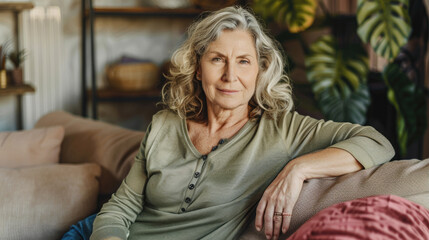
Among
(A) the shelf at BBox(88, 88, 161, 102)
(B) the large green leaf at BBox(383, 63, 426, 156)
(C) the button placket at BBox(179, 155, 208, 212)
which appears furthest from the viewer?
(A) the shelf at BBox(88, 88, 161, 102)

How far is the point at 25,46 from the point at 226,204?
7.94 feet

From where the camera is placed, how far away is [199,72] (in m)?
1.70

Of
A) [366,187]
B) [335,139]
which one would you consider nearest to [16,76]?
[335,139]

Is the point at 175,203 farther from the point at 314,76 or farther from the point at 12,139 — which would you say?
the point at 314,76

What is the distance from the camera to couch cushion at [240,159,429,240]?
3.94 ft

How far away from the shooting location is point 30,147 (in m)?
2.03

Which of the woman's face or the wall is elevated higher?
the woman's face

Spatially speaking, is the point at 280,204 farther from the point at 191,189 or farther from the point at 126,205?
the point at 126,205

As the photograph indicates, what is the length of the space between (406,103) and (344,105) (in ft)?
0.97

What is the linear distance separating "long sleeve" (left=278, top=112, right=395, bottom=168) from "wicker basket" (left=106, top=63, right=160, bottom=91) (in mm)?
2036

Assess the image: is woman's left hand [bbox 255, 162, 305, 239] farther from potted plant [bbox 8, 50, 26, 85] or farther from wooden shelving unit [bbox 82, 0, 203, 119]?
potted plant [bbox 8, 50, 26, 85]

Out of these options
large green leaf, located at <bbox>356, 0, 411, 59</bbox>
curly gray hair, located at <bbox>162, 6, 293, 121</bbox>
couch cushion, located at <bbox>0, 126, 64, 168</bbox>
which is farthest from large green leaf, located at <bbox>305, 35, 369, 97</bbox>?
couch cushion, located at <bbox>0, 126, 64, 168</bbox>

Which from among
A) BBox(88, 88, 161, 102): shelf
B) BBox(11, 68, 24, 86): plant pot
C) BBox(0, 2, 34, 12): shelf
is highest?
BBox(0, 2, 34, 12): shelf

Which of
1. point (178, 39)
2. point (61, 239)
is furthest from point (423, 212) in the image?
point (178, 39)
